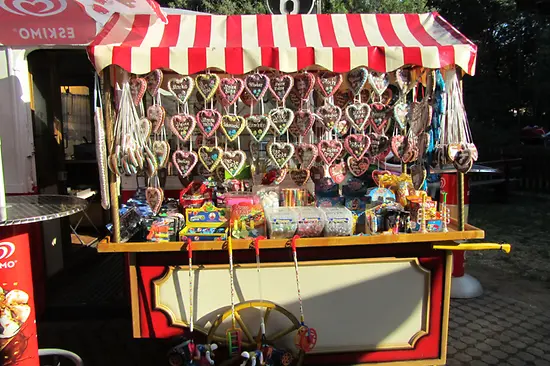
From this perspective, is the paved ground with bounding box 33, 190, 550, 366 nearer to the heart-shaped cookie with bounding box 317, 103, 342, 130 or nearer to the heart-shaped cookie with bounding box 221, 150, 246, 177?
the heart-shaped cookie with bounding box 221, 150, 246, 177

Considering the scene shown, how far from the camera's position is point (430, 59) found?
2.65 m

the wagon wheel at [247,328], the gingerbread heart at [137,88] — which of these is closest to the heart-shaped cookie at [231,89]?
the gingerbread heart at [137,88]

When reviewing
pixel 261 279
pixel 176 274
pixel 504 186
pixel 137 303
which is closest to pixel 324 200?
pixel 261 279

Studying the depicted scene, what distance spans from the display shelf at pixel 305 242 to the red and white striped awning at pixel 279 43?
42.5 inches

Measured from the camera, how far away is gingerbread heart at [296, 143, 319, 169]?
3.15 metres

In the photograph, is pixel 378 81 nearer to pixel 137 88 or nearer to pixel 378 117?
pixel 378 117

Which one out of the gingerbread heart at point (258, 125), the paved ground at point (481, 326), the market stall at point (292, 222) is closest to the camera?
the market stall at point (292, 222)

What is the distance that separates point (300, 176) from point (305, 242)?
2.46 feet

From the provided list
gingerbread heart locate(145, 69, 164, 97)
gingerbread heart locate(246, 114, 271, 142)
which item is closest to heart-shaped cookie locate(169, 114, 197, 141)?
gingerbread heart locate(145, 69, 164, 97)

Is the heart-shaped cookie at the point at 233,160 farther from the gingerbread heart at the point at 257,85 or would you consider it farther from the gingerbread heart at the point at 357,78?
the gingerbread heart at the point at 357,78

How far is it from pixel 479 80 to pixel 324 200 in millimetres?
11716

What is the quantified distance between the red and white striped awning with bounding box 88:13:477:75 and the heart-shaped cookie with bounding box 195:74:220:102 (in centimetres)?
20

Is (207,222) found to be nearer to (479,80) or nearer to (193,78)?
(193,78)

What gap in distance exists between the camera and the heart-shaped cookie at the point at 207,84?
287cm
